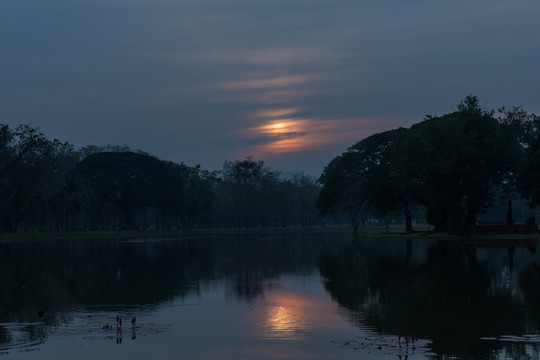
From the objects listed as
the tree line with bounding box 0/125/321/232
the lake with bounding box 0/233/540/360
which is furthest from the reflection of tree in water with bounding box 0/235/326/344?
the tree line with bounding box 0/125/321/232

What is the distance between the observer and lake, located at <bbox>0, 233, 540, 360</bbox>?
884 inches

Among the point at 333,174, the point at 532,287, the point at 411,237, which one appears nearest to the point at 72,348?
the point at 532,287

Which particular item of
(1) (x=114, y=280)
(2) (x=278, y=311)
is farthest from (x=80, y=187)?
(2) (x=278, y=311)

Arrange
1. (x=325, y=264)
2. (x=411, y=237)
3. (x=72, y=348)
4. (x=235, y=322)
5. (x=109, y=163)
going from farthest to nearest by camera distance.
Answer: (x=109, y=163) < (x=411, y=237) < (x=325, y=264) < (x=235, y=322) < (x=72, y=348)

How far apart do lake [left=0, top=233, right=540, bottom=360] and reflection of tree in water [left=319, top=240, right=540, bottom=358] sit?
68 millimetres

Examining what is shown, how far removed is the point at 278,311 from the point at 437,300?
797cm

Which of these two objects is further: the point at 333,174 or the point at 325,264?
the point at 333,174

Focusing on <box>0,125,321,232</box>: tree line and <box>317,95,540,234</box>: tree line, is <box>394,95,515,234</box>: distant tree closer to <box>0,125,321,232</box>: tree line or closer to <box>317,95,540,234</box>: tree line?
<box>317,95,540,234</box>: tree line

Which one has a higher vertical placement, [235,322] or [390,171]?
[390,171]

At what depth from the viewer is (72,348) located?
23.0m

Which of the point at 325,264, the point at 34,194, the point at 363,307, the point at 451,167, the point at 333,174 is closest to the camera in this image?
the point at 363,307

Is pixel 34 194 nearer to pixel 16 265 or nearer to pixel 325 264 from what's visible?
pixel 16 265

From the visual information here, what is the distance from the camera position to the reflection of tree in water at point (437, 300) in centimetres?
2486

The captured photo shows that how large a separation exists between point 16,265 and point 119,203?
386 ft
